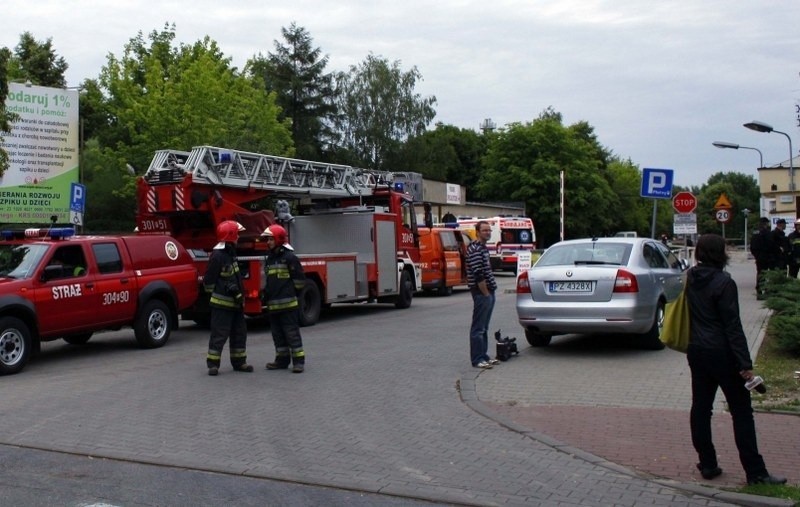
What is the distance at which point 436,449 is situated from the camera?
6750mm

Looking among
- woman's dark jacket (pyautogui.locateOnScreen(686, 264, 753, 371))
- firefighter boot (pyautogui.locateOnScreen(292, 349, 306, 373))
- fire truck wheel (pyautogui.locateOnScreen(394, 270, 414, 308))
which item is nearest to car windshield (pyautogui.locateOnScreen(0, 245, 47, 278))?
firefighter boot (pyautogui.locateOnScreen(292, 349, 306, 373))

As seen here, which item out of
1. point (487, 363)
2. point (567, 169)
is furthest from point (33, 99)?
point (567, 169)

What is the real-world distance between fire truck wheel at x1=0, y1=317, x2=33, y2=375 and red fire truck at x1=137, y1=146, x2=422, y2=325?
4.15 m

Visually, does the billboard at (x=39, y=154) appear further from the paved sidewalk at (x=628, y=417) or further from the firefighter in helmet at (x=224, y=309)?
the paved sidewalk at (x=628, y=417)

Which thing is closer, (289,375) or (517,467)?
(517,467)

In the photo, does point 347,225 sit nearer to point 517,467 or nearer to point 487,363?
point 487,363

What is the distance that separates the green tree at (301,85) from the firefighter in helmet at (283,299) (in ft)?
156

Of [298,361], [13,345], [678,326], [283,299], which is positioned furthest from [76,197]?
[678,326]

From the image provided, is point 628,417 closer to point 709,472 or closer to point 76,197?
point 709,472

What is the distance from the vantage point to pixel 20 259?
11.5 meters

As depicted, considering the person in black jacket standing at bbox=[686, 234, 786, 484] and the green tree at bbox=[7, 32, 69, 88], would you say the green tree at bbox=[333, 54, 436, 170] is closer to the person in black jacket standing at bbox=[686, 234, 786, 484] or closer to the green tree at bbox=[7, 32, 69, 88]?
the green tree at bbox=[7, 32, 69, 88]

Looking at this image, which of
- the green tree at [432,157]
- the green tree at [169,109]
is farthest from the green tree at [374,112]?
the green tree at [169,109]

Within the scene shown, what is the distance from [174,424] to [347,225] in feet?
36.7

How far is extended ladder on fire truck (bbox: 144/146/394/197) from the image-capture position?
15.1m
